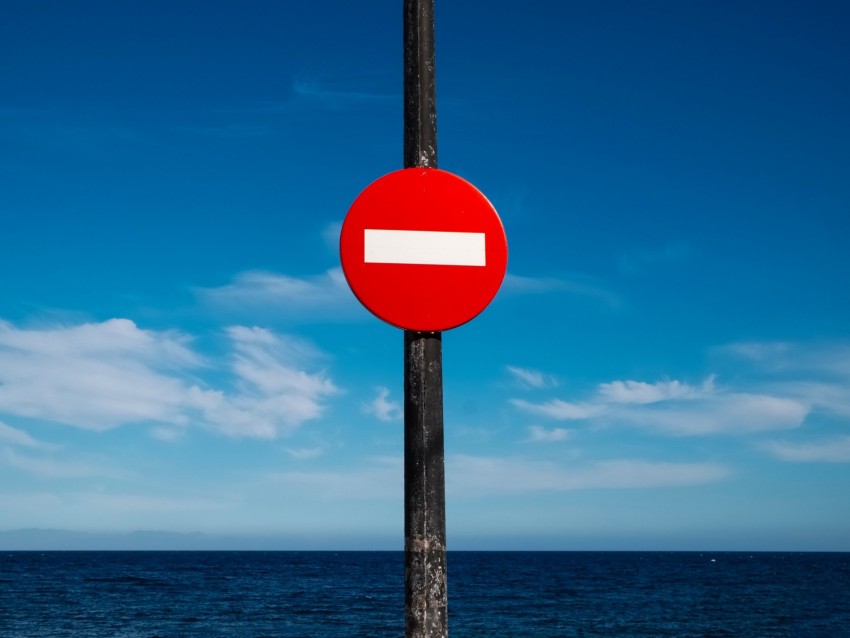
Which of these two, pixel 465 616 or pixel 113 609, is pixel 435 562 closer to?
pixel 465 616

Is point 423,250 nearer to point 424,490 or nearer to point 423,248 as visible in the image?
point 423,248

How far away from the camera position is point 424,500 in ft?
7.16

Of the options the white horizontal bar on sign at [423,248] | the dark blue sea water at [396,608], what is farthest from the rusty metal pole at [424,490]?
the dark blue sea water at [396,608]

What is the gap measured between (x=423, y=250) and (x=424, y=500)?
2.35ft

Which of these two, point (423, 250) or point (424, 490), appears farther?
point (423, 250)

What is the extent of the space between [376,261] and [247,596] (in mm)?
59929

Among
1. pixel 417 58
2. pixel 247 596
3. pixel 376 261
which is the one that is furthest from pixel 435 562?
pixel 247 596

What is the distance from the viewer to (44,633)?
3641cm

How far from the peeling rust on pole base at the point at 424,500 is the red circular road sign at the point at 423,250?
0.47ft

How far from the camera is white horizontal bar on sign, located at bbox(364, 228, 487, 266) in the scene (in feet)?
7.55

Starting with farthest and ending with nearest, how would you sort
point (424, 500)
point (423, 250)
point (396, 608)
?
point (396, 608), point (423, 250), point (424, 500)

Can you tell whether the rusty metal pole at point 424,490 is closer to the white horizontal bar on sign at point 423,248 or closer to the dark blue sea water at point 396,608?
the white horizontal bar on sign at point 423,248

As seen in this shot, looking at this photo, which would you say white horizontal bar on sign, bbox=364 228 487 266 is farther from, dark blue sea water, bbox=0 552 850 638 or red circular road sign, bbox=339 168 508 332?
dark blue sea water, bbox=0 552 850 638

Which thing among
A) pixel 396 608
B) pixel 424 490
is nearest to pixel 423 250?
pixel 424 490
